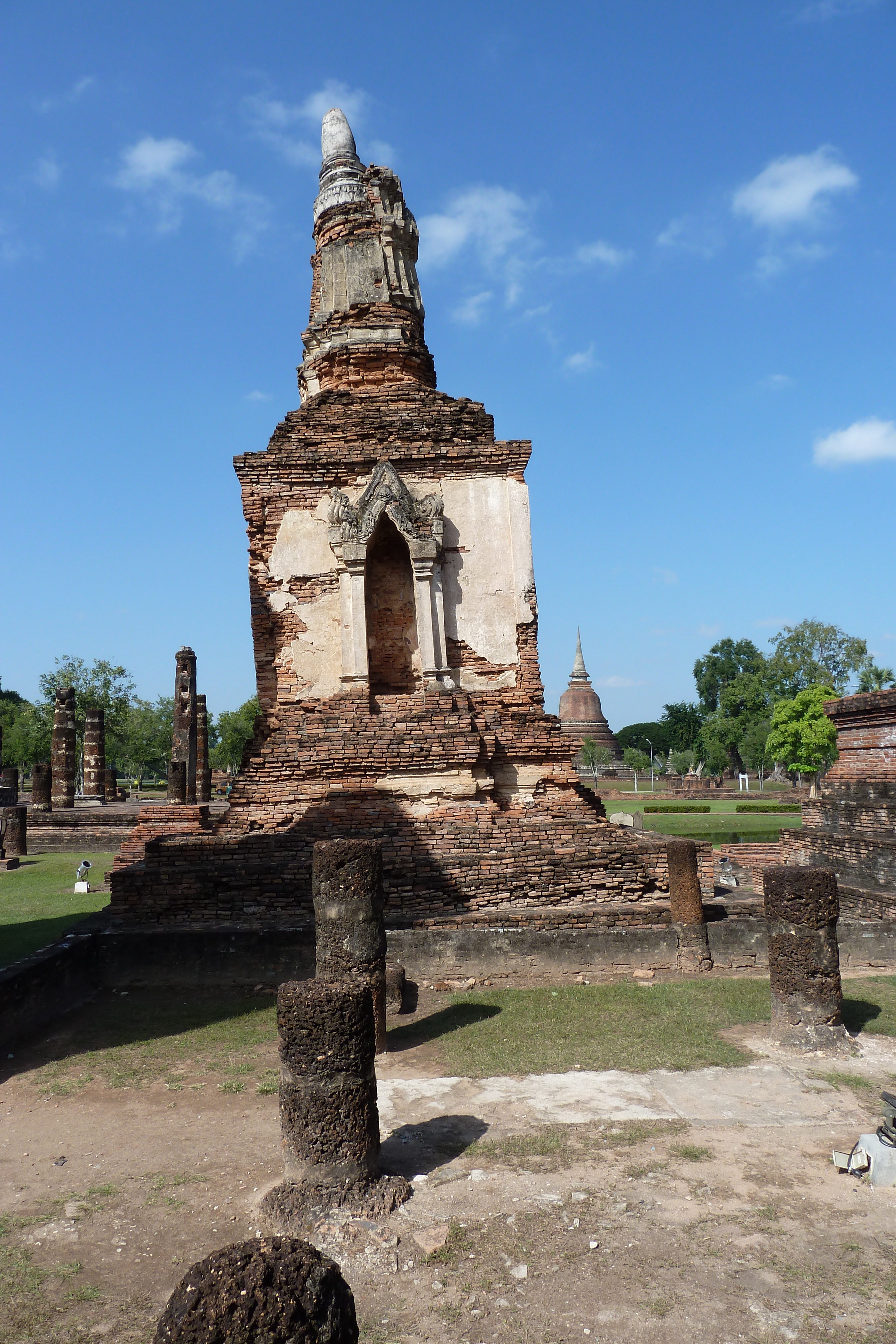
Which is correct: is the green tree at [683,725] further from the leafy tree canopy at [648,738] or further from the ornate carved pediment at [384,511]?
the ornate carved pediment at [384,511]

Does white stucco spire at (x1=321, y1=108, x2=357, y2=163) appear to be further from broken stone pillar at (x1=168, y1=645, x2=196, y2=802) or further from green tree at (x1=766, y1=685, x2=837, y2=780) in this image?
green tree at (x1=766, y1=685, x2=837, y2=780)

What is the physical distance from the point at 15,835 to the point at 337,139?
15.9 metres

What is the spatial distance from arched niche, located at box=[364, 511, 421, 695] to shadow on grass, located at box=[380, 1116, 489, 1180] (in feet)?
22.5

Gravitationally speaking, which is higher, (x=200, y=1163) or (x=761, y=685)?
(x=761, y=685)

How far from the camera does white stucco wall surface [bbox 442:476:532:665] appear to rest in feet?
39.5

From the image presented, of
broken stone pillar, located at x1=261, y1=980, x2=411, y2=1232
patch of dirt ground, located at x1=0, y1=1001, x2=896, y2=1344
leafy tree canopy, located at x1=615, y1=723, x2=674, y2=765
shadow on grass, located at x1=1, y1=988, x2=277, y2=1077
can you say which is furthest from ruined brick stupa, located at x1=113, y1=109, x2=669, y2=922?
leafy tree canopy, located at x1=615, y1=723, x2=674, y2=765

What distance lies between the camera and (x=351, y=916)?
6.87m

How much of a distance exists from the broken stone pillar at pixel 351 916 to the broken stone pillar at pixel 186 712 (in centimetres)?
1729

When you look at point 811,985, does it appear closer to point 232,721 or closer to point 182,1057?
point 182,1057

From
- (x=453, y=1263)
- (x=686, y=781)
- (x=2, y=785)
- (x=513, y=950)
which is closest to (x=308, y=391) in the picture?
(x=513, y=950)

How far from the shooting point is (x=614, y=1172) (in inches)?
185

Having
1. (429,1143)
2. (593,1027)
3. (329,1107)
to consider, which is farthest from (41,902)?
(329,1107)

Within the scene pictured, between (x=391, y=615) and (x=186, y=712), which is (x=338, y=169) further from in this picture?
(x=186, y=712)

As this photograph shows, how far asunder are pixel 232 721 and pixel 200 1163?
4991 centimetres
